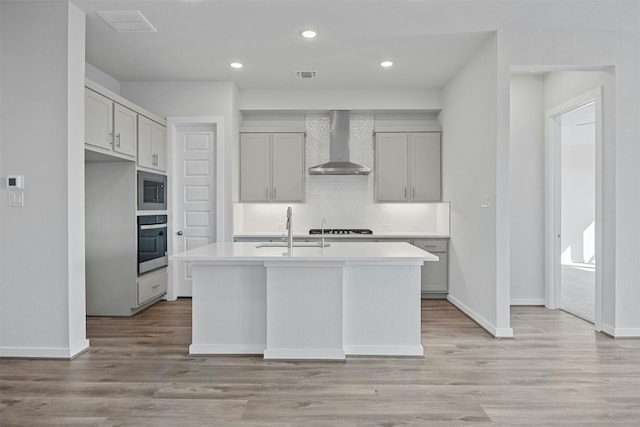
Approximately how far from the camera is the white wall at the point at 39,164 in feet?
10.8

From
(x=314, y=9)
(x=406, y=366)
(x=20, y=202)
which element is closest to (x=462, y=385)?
(x=406, y=366)

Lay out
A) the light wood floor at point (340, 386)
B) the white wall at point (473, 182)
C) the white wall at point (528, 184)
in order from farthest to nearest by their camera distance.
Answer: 1. the white wall at point (528, 184)
2. the white wall at point (473, 182)
3. the light wood floor at point (340, 386)

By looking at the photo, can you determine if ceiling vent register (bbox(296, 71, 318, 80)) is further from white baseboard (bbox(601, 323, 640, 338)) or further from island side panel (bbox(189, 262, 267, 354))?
white baseboard (bbox(601, 323, 640, 338))

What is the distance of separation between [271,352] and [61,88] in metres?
2.61

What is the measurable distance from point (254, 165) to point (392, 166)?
6.36 feet

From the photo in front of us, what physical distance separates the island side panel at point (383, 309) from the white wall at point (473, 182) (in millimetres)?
1034

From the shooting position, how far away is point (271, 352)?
325cm

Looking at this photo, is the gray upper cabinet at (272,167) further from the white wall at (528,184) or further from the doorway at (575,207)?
the doorway at (575,207)

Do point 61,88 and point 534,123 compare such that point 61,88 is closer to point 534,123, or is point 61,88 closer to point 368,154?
point 368,154

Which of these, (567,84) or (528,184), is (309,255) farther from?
(567,84)

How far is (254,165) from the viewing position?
19.3ft

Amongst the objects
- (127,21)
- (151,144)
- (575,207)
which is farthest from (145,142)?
(575,207)

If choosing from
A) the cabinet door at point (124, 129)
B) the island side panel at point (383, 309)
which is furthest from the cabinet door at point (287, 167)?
the island side panel at point (383, 309)

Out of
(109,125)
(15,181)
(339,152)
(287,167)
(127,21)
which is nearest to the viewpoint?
(15,181)
